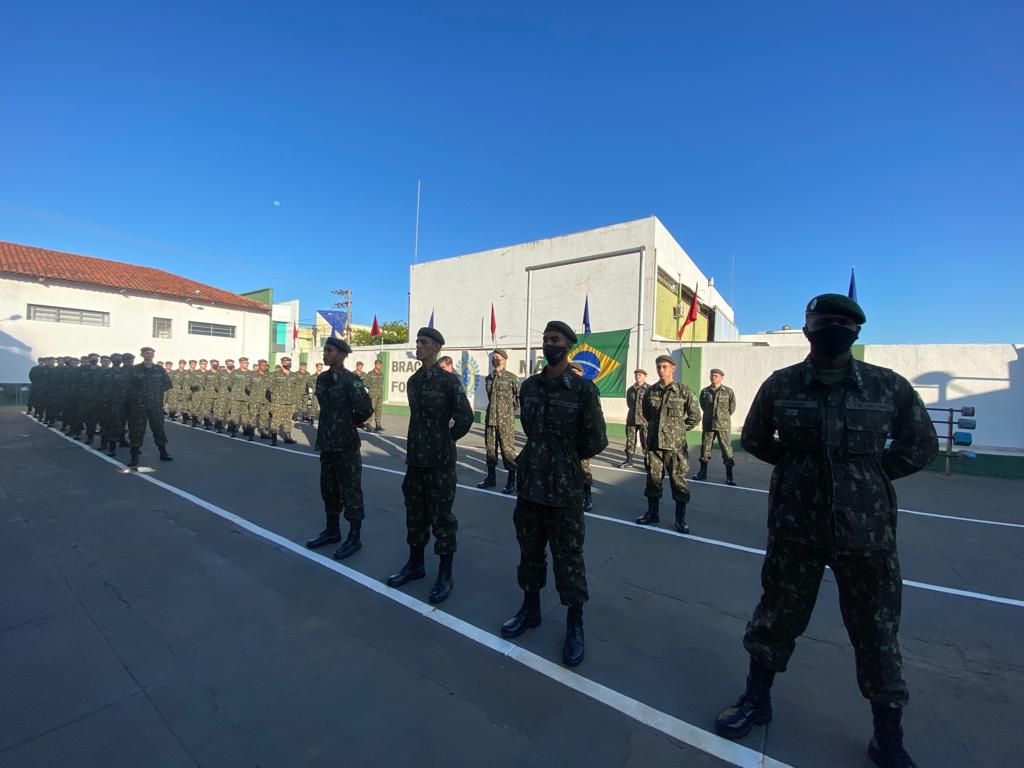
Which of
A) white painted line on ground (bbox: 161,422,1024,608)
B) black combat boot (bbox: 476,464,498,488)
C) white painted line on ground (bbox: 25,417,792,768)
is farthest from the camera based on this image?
black combat boot (bbox: 476,464,498,488)

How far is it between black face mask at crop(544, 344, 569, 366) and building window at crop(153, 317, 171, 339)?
26635mm

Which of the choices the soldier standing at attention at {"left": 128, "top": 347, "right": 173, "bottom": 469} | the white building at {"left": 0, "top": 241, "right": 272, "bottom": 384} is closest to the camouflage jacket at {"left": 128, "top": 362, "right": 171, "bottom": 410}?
the soldier standing at attention at {"left": 128, "top": 347, "right": 173, "bottom": 469}

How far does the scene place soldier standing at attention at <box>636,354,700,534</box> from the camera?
5004mm

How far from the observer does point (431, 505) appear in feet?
11.6

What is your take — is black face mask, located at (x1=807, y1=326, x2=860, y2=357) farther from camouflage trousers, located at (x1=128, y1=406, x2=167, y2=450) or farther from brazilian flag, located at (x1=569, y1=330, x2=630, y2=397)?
brazilian flag, located at (x1=569, y1=330, x2=630, y2=397)

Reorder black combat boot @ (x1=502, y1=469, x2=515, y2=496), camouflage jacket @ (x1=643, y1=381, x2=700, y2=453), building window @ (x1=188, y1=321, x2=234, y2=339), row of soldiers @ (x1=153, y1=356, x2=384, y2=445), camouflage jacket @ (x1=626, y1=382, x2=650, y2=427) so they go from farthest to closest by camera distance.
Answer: building window @ (x1=188, y1=321, x2=234, y2=339)
row of soldiers @ (x1=153, y1=356, x2=384, y2=445)
camouflage jacket @ (x1=626, y1=382, x2=650, y2=427)
black combat boot @ (x1=502, y1=469, x2=515, y2=496)
camouflage jacket @ (x1=643, y1=381, x2=700, y2=453)

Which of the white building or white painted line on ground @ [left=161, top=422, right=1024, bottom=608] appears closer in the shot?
white painted line on ground @ [left=161, top=422, right=1024, bottom=608]

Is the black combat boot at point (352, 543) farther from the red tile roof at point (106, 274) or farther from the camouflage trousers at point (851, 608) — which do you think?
the red tile roof at point (106, 274)

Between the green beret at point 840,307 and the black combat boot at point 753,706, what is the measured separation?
1.63m

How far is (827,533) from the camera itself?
1.95 m

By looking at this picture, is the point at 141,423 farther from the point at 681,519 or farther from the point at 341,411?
the point at 681,519

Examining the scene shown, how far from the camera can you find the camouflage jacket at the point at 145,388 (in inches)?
299

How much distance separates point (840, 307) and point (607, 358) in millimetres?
12742

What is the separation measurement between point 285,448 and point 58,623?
6.94m
